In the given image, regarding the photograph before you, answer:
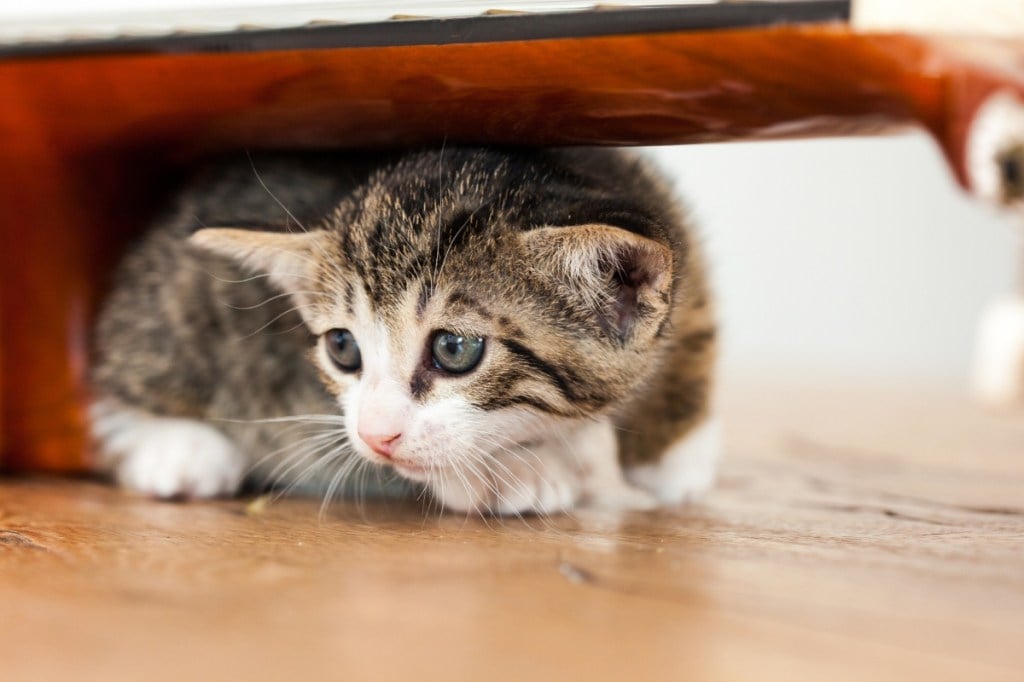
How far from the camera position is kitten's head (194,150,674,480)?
962 millimetres

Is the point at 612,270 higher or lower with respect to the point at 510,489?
higher

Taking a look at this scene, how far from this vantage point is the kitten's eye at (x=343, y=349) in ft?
3.55

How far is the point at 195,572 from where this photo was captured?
2.57 ft

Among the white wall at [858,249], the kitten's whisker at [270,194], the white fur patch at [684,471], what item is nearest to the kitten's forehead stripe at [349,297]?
the kitten's whisker at [270,194]

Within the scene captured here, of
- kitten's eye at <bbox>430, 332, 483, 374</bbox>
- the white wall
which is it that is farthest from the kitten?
the white wall

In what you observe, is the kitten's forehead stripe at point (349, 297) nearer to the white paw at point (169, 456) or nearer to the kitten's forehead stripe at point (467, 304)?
the kitten's forehead stripe at point (467, 304)

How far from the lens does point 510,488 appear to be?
1.04 m

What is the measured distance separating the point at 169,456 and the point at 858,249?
240cm

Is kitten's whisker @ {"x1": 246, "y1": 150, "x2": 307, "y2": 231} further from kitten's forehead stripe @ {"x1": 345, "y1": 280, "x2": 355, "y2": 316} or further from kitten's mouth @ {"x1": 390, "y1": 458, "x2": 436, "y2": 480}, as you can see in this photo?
kitten's mouth @ {"x1": 390, "y1": 458, "x2": 436, "y2": 480}

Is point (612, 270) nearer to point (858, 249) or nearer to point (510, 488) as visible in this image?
point (510, 488)

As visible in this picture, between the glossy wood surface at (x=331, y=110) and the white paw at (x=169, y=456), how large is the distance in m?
0.06

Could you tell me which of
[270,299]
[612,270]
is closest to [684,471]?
[612,270]

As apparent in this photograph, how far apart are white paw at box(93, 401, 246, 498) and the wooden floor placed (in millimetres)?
44

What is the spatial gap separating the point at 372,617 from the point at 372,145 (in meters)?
0.63
